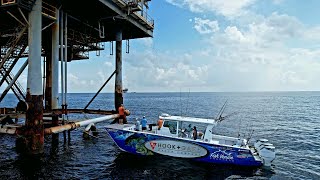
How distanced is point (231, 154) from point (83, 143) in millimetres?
13080

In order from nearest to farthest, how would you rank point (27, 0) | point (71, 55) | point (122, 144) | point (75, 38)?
1. point (27, 0)
2. point (122, 144)
3. point (75, 38)
4. point (71, 55)

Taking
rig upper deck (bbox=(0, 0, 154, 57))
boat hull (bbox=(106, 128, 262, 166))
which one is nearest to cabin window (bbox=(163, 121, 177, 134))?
boat hull (bbox=(106, 128, 262, 166))

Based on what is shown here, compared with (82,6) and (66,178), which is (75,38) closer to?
(82,6)

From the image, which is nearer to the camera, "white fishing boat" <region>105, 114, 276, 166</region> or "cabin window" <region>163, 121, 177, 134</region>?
"white fishing boat" <region>105, 114, 276, 166</region>

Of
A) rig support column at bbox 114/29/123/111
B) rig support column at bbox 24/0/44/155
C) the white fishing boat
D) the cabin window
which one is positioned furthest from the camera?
rig support column at bbox 114/29/123/111

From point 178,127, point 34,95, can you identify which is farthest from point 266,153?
point 34,95

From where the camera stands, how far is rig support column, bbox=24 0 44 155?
14812 mm

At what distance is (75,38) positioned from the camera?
2570cm

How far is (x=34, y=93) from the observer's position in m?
15.1

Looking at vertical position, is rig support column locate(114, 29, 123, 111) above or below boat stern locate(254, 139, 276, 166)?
above

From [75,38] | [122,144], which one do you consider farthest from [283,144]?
[75,38]

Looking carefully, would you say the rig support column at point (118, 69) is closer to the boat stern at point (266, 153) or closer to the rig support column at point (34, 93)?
the rig support column at point (34, 93)

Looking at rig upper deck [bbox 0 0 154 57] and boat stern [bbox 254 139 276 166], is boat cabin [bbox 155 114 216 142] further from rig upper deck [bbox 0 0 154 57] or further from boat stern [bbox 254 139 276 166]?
rig upper deck [bbox 0 0 154 57]

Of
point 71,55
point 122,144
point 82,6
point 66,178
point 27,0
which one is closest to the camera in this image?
point 66,178
